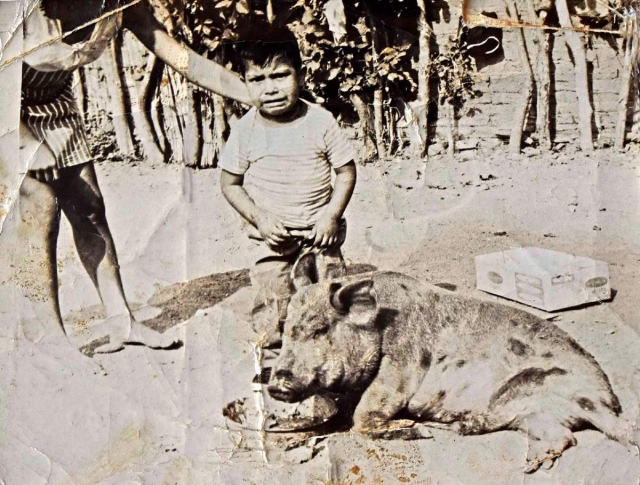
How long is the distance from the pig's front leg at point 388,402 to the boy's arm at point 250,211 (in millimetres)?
536

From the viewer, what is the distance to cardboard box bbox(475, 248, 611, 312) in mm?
2568

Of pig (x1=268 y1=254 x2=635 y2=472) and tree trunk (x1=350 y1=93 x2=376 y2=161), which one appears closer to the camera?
pig (x1=268 y1=254 x2=635 y2=472)

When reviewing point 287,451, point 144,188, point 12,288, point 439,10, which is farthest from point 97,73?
point 287,451

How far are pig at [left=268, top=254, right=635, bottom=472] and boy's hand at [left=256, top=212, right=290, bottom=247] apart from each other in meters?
0.12

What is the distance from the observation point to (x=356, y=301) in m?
2.52

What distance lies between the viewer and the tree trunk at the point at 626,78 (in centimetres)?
264

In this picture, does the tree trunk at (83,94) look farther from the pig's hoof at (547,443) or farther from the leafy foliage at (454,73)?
the pig's hoof at (547,443)

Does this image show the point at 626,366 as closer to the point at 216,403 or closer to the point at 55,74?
the point at 216,403

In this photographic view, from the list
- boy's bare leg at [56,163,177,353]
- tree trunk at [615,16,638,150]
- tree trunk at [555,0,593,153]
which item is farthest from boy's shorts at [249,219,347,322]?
tree trunk at [615,16,638,150]

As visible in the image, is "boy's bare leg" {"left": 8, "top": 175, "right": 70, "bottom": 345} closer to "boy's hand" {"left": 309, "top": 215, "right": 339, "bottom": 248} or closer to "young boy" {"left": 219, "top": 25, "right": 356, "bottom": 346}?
"young boy" {"left": 219, "top": 25, "right": 356, "bottom": 346}

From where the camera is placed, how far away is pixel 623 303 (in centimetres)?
257

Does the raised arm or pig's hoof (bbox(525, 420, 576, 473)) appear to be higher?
the raised arm

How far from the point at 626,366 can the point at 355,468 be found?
95 centimetres

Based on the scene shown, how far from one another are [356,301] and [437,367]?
0.34 meters
